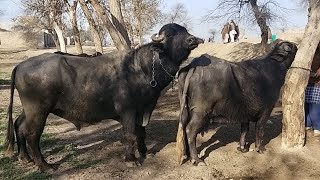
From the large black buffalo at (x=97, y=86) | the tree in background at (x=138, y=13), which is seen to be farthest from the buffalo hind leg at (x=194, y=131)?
the tree in background at (x=138, y=13)

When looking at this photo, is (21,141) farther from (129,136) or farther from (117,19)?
(117,19)

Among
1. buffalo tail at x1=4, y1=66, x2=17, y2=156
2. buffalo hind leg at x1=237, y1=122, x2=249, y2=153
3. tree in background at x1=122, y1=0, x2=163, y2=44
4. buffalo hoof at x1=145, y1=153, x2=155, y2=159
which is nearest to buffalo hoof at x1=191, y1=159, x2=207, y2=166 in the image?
buffalo hoof at x1=145, y1=153, x2=155, y2=159

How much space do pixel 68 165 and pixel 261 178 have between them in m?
2.99

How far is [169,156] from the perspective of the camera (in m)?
6.87

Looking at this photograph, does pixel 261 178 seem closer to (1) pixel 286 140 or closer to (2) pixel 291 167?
(2) pixel 291 167

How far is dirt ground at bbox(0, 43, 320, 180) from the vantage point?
6.12 m

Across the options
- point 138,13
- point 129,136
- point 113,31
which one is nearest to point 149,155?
point 129,136

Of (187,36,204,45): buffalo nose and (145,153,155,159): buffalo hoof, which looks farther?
(145,153,155,159): buffalo hoof

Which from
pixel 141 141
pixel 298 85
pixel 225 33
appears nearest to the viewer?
pixel 141 141

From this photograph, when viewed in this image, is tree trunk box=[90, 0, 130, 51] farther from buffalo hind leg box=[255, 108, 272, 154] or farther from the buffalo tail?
buffalo hind leg box=[255, 108, 272, 154]

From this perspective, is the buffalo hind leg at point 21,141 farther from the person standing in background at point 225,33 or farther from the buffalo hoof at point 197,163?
the person standing in background at point 225,33

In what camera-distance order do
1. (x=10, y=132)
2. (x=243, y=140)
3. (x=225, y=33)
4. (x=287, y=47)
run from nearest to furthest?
1. (x=10, y=132)
2. (x=243, y=140)
3. (x=287, y=47)
4. (x=225, y=33)

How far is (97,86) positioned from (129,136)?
0.93m

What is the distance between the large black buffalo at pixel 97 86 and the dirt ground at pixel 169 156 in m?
0.39
